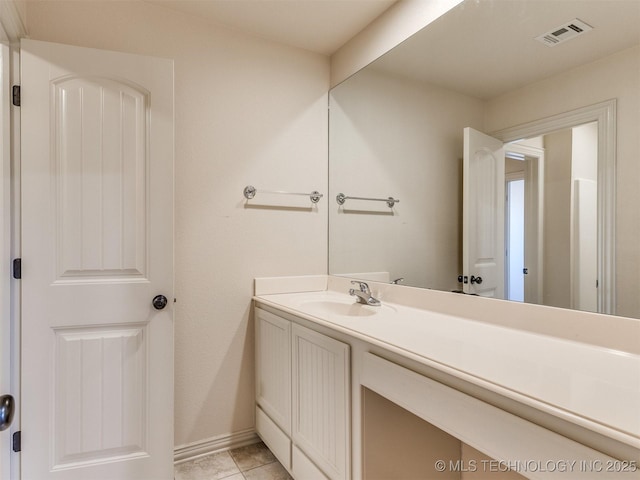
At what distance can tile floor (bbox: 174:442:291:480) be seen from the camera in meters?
1.75

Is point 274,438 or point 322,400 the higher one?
point 322,400

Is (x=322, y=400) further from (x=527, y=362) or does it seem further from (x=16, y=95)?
(x=16, y=95)

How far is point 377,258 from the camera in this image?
81.6 inches

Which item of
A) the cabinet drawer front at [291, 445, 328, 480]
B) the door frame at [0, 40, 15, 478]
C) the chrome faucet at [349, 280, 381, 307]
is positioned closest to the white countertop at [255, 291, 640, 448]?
the chrome faucet at [349, 280, 381, 307]

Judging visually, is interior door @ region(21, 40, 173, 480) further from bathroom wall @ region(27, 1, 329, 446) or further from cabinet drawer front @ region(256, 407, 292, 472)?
cabinet drawer front @ region(256, 407, 292, 472)

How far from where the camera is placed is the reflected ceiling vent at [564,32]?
44.9 inches

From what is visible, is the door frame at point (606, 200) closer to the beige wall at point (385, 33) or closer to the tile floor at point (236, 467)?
the beige wall at point (385, 33)

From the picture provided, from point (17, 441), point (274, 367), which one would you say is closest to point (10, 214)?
point (17, 441)

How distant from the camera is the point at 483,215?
58.7 inches

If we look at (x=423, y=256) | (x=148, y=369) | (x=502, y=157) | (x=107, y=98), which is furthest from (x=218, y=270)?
(x=502, y=157)

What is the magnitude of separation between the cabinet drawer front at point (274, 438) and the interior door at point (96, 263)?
49cm

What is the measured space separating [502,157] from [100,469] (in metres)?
2.18

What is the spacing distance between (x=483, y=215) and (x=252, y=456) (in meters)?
1.75

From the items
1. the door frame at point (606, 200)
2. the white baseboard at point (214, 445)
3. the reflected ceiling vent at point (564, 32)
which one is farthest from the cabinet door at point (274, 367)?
the reflected ceiling vent at point (564, 32)
